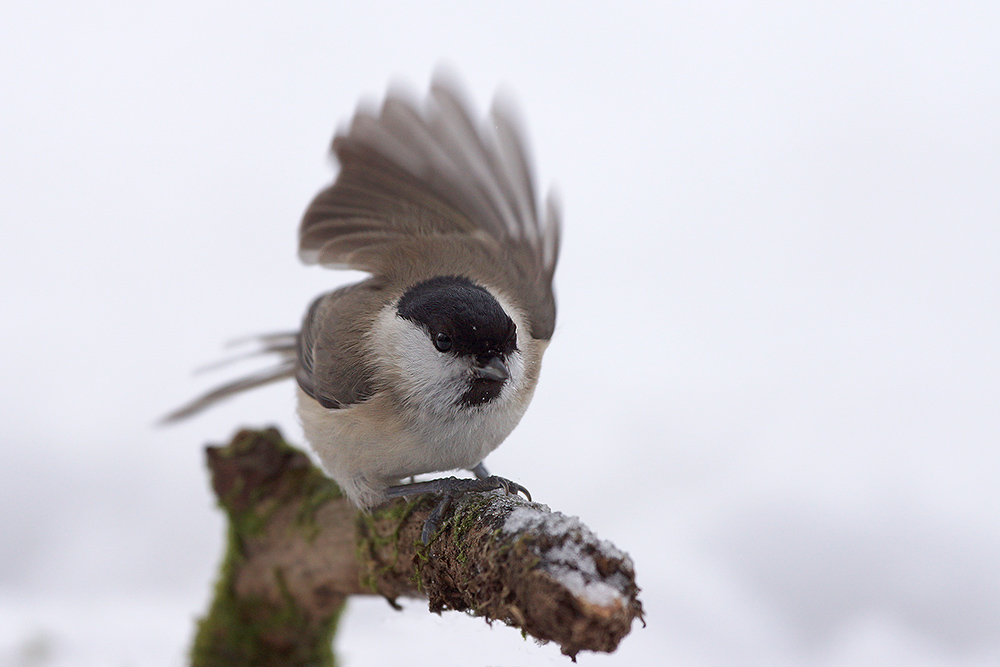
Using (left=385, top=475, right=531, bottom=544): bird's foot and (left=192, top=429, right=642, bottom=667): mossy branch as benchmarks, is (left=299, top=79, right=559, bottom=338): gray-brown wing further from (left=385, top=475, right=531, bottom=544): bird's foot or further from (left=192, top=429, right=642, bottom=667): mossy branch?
(left=192, top=429, right=642, bottom=667): mossy branch

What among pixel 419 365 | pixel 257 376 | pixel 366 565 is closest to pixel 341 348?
pixel 419 365

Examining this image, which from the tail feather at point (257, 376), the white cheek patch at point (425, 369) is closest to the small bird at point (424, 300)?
the white cheek patch at point (425, 369)

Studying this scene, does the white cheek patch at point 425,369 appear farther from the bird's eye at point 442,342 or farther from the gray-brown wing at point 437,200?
the gray-brown wing at point 437,200

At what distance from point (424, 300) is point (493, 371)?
0.18m

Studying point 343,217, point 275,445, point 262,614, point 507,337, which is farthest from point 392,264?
point 262,614

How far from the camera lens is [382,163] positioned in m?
1.54

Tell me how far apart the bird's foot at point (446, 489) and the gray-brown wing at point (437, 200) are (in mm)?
327

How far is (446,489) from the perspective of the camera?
1.28 m

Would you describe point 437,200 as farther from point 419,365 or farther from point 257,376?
point 257,376

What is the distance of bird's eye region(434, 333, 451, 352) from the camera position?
4.13ft

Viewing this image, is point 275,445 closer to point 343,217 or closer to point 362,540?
point 362,540

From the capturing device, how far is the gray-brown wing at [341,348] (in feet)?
4.54

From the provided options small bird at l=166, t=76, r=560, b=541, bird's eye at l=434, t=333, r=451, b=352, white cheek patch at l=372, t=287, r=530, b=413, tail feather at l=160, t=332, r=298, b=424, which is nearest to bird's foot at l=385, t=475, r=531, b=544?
small bird at l=166, t=76, r=560, b=541

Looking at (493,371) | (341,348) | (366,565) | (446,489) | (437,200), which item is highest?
(437,200)
